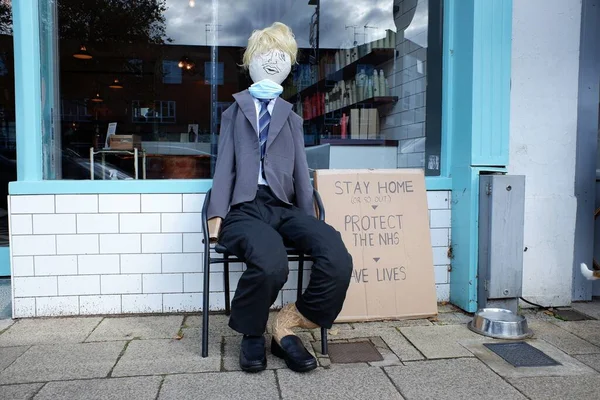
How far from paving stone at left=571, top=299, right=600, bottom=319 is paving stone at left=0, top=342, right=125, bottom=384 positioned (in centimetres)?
294

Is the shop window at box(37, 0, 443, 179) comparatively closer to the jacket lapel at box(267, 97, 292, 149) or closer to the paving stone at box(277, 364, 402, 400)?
the jacket lapel at box(267, 97, 292, 149)

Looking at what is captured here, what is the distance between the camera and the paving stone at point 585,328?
2809 mm

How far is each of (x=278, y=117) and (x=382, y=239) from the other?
1.00m

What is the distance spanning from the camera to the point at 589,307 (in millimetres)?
3441

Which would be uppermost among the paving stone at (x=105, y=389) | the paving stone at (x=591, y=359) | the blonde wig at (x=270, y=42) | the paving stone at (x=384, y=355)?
the blonde wig at (x=270, y=42)

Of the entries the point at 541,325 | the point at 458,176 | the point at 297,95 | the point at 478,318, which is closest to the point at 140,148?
the point at 297,95

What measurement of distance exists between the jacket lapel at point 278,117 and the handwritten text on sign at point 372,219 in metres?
0.59

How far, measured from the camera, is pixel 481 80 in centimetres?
311

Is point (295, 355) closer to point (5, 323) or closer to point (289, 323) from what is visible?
point (289, 323)

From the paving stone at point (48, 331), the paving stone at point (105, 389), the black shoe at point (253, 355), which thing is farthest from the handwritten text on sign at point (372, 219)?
the paving stone at point (48, 331)

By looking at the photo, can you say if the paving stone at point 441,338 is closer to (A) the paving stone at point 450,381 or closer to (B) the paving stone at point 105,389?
(A) the paving stone at point 450,381

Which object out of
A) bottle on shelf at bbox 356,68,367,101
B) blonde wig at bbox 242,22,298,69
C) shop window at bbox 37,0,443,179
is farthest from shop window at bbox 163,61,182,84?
blonde wig at bbox 242,22,298,69

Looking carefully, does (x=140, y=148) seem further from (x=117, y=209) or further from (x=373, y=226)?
(x=373, y=226)

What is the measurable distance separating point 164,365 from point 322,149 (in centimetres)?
214
